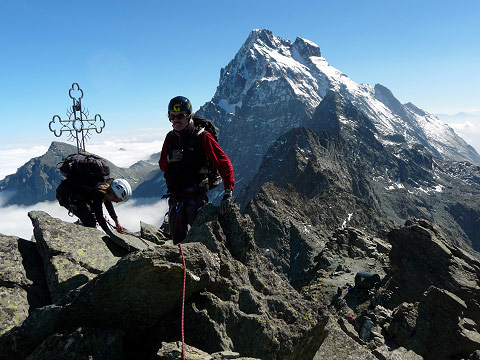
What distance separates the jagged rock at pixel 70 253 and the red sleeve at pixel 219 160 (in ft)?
13.5

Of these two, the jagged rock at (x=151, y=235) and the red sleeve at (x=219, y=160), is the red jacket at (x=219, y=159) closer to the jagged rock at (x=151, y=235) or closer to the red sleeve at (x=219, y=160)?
the red sleeve at (x=219, y=160)

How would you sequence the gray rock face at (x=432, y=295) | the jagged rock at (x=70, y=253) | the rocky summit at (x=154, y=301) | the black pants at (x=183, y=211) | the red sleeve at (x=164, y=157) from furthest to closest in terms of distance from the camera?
1. the gray rock face at (x=432, y=295)
2. the red sleeve at (x=164, y=157)
3. the black pants at (x=183, y=211)
4. the jagged rock at (x=70, y=253)
5. the rocky summit at (x=154, y=301)

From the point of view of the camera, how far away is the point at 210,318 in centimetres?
721

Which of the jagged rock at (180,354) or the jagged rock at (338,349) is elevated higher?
the jagged rock at (180,354)

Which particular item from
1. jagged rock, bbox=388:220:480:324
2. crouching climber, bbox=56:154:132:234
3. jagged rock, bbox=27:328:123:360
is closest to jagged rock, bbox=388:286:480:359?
jagged rock, bbox=388:220:480:324

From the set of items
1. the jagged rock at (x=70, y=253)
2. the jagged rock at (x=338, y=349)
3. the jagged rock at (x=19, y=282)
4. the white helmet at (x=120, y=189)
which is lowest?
the jagged rock at (x=338, y=349)

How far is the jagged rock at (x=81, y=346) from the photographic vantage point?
5.54m

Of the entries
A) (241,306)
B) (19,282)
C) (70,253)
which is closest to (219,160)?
(241,306)

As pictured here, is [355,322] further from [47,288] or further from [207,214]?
[47,288]

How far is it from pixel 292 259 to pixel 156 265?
354 feet

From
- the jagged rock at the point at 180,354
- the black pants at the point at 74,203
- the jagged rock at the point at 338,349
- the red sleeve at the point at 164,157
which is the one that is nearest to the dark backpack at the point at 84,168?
the black pants at the point at 74,203

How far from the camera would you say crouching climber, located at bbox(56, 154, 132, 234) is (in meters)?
12.1

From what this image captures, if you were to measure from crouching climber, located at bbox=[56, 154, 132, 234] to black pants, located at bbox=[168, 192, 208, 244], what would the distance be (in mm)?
2473

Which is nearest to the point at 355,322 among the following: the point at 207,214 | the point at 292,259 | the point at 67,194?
the point at 207,214
